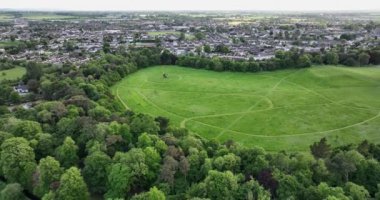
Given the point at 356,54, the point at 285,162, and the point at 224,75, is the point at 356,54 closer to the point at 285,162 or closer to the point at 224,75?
the point at 224,75

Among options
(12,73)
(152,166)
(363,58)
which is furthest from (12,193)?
(363,58)

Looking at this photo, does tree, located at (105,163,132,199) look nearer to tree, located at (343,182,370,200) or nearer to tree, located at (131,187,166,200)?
tree, located at (131,187,166,200)

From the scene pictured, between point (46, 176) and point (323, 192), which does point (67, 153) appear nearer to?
point (46, 176)

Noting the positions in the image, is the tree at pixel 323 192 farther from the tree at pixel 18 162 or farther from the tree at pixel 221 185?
the tree at pixel 18 162

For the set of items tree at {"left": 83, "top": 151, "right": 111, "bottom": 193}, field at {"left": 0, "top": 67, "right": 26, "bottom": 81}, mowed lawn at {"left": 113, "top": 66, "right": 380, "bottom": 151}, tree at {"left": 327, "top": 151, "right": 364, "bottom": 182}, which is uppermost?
tree at {"left": 327, "top": 151, "right": 364, "bottom": 182}

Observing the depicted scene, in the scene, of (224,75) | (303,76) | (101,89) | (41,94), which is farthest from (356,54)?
(41,94)

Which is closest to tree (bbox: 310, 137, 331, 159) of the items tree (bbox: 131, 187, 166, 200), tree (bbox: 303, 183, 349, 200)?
tree (bbox: 303, 183, 349, 200)
